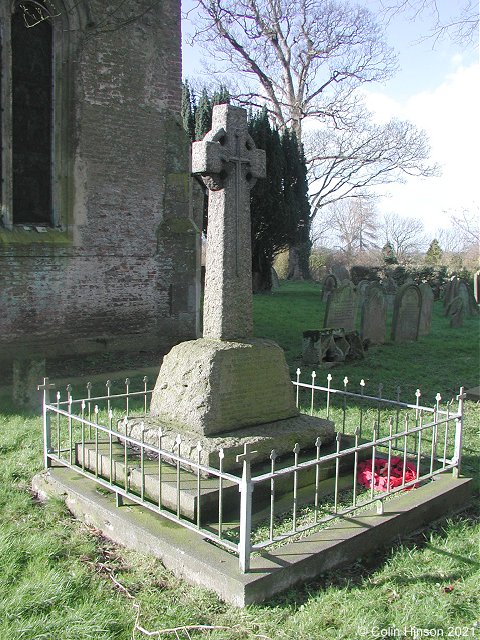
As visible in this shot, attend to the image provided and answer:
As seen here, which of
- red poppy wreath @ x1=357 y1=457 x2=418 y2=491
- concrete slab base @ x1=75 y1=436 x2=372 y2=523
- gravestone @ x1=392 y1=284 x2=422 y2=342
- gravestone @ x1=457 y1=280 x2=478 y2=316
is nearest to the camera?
concrete slab base @ x1=75 y1=436 x2=372 y2=523

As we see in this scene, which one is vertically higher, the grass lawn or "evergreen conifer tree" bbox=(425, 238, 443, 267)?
"evergreen conifer tree" bbox=(425, 238, 443, 267)

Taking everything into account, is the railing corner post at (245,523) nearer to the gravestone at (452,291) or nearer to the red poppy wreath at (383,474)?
the red poppy wreath at (383,474)

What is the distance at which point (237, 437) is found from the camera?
16.5 feet

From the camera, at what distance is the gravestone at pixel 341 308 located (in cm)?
1381

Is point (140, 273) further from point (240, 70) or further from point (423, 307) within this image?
point (240, 70)

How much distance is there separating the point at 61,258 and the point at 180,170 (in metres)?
3.05

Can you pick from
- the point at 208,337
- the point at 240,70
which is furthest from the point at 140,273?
the point at 240,70

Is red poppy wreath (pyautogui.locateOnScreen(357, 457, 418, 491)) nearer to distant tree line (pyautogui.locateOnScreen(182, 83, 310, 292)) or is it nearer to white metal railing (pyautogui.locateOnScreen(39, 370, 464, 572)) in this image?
white metal railing (pyautogui.locateOnScreen(39, 370, 464, 572))

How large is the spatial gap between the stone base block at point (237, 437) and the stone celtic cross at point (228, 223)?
32.5 inches

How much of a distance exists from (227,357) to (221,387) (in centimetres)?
25

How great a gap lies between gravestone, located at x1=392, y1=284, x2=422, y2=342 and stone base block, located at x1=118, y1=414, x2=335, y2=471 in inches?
360

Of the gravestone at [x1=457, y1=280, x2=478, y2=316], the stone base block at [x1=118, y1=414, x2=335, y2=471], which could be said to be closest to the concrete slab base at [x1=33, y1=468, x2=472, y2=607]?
the stone base block at [x1=118, y1=414, x2=335, y2=471]

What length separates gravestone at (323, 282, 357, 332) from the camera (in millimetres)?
13812

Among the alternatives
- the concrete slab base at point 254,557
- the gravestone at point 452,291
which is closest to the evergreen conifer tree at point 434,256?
the gravestone at point 452,291
